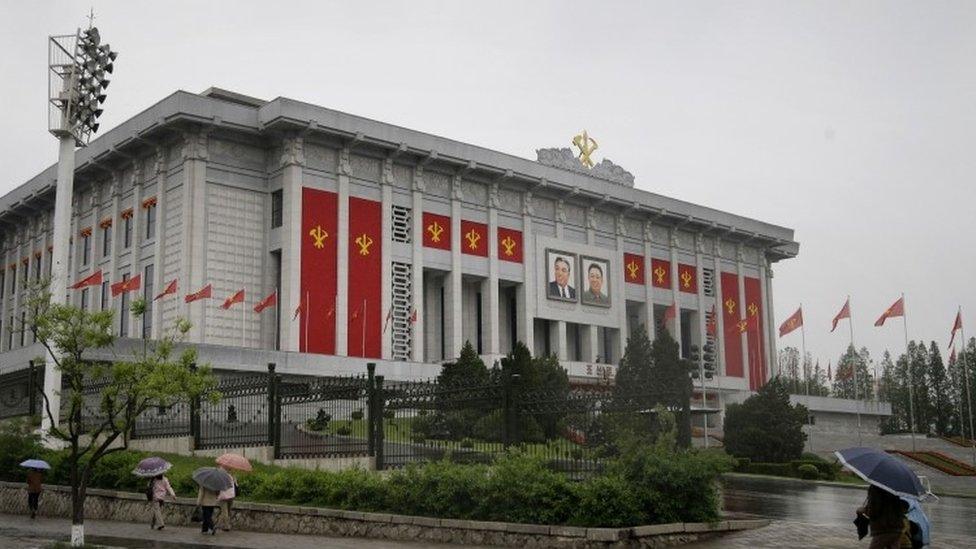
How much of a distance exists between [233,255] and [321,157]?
20.3 ft

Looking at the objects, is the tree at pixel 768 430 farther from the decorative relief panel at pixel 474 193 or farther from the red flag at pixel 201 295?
the red flag at pixel 201 295

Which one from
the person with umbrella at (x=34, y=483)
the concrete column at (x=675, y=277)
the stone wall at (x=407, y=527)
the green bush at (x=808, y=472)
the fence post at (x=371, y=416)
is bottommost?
the green bush at (x=808, y=472)

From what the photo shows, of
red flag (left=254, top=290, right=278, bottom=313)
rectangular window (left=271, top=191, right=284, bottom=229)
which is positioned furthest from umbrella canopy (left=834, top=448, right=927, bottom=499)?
rectangular window (left=271, top=191, right=284, bottom=229)

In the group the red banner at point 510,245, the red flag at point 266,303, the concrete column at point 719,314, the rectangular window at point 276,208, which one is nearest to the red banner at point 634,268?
the concrete column at point 719,314

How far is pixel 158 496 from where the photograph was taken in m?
16.8

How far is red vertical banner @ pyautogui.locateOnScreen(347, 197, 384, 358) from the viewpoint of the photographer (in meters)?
47.1

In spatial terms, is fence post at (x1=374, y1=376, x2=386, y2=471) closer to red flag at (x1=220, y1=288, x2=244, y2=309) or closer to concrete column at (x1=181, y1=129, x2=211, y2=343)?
red flag at (x1=220, y1=288, x2=244, y2=309)

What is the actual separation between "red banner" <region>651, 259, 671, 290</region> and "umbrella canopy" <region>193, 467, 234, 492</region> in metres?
49.0

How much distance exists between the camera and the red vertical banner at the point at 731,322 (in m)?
66.1

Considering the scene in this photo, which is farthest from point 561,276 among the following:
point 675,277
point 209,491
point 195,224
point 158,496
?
point 209,491

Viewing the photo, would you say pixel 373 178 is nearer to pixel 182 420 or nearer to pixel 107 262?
pixel 107 262

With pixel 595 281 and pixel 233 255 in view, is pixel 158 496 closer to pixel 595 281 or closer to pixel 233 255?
pixel 233 255

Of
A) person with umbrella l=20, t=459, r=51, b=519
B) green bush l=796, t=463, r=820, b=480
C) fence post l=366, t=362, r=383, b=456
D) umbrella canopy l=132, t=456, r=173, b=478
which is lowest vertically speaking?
green bush l=796, t=463, r=820, b=480

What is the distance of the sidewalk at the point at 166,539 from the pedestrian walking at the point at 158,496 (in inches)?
6.2
